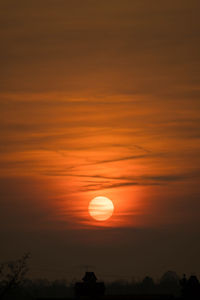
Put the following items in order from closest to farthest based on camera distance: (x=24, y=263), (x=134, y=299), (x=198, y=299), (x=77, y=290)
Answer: (x=24, y=263), (x=134, y=299), (x=198, y=299), (x=77, y=290)

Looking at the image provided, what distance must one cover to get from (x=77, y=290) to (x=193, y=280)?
13.0 meters

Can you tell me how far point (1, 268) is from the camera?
2793 inches

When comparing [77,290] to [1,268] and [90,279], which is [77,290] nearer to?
[90,279]

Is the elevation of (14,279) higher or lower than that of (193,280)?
lower

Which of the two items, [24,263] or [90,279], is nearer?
[24,263]

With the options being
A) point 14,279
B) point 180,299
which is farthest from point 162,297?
point 14,279

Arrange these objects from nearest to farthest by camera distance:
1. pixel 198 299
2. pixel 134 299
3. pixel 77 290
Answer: pixel 134 299, pixel 198 299, pixel 77 290

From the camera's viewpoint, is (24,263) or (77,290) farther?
(77,290)

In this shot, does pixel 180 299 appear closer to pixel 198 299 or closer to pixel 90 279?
pixel 198 299

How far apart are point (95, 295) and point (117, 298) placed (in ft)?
26.7

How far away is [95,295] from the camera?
3265 inches

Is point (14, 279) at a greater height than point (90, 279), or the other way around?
point (90, 279)

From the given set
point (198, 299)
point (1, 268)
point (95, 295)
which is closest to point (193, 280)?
point (198, 299)

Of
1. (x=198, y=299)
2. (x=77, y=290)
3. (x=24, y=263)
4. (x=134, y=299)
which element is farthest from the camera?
(x=77, y=290)
